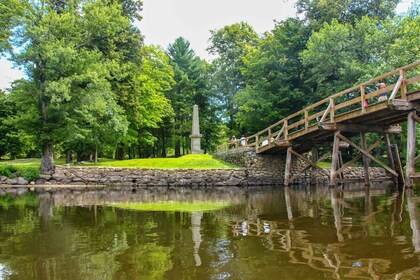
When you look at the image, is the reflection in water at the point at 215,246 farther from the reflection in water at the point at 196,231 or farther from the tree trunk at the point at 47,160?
the tree trunk at the point at 47,160

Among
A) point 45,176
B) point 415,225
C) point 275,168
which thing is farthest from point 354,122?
point 45,176

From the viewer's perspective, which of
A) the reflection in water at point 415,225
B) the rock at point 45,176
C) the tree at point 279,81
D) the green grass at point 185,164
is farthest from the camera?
the tree at point 279,81

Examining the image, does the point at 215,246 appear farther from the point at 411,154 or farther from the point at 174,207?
the point at 411,154

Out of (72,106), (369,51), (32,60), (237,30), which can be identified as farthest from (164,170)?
(237,30)

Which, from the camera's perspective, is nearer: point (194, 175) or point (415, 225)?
point (415, 225)

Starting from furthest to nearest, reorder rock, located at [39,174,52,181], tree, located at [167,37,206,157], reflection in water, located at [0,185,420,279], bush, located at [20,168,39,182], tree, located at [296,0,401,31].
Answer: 1. tree, located at [167,37,206,157]
2. tree, located at [296,0,401,31]
3. rock, located at [39,174,52,181]
4. bush, located at [20,168,39,182]
5. reflection in water, located at [0,185,420,279]

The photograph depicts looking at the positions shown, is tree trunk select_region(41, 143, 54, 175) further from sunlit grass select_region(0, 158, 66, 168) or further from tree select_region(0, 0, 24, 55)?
tree select_region(0, 0, 24, 55)

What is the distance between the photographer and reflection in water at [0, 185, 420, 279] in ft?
13.3

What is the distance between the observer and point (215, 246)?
17.4ft

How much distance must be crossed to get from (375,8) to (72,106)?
25719 millimetres

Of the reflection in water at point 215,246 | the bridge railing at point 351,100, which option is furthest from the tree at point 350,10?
the reflection in water at point 215,246

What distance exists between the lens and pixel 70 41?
23.1 metres

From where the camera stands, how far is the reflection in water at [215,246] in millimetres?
4055

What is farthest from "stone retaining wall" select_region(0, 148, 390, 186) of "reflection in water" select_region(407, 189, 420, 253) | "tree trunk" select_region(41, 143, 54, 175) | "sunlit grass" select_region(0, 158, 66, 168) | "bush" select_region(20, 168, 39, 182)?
"reflection in water" select_region(407, 189, 420, 253)
